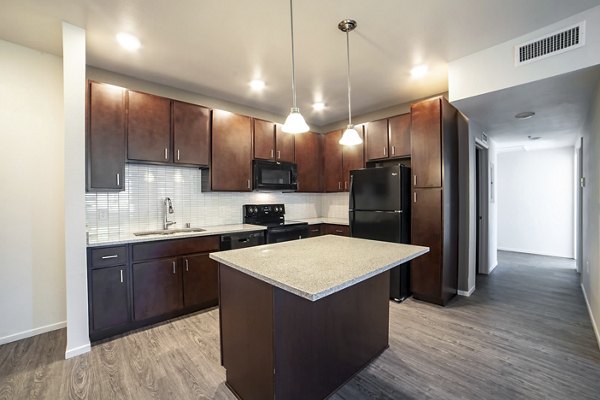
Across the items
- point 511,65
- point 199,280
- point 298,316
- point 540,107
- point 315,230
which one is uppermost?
point 511,65

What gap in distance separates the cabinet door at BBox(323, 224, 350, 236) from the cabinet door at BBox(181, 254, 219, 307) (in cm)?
193

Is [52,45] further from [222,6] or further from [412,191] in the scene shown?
[412,191]

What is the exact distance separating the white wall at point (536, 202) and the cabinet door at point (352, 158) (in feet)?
14.0

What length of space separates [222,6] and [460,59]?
7.56ft

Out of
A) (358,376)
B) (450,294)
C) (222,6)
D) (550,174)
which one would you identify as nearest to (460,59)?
(222,6)

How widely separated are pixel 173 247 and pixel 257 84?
84.7 inches

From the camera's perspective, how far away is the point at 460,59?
2.66 m

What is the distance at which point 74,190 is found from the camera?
2146 millimetres

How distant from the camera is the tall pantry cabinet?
10.0 ft

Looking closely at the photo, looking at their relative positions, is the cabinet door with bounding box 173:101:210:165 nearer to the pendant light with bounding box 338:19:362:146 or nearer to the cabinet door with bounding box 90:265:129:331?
the cabinet door with bounding box 90:265:129:331

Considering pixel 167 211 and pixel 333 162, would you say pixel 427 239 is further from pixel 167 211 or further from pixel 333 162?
pixel 167 211

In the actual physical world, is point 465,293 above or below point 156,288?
below

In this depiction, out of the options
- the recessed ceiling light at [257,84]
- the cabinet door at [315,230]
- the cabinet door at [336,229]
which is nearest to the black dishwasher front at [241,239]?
the cabinet door at [315,230]

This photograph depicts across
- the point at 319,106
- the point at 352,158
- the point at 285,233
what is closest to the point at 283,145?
the point at 319,106
